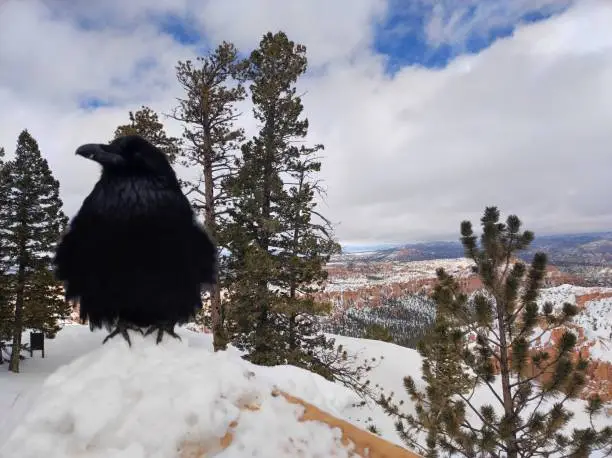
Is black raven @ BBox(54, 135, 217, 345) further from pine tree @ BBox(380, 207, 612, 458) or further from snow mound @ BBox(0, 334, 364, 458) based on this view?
pine tree @ BBox(380, 207, 612, 458)

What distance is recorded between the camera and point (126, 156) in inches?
109

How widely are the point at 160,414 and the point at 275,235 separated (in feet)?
46.7

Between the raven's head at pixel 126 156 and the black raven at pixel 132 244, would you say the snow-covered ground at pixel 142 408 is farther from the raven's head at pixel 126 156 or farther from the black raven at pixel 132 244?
the raven's head at pixel 126 156

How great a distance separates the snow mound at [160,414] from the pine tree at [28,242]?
16.8 m

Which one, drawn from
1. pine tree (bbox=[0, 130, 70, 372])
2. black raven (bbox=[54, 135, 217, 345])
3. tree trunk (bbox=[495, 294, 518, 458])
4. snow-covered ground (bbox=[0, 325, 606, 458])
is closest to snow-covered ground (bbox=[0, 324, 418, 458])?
snow-covered ground (bbox=[0, 325, 606, 458])

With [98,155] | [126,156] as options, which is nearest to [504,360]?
[126,156]

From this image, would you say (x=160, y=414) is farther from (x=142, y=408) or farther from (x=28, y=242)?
(x=28, y=242)

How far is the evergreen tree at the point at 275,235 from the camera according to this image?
48.2 feet

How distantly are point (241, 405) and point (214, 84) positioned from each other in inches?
566

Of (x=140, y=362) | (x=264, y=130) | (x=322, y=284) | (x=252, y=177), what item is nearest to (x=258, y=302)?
(x=322, y=284)

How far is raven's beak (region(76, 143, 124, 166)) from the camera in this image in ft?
8.85

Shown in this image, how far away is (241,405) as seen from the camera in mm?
2256

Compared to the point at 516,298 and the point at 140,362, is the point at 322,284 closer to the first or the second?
the point at 516,298

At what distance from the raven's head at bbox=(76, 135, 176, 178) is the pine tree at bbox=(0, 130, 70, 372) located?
53.9 ft
